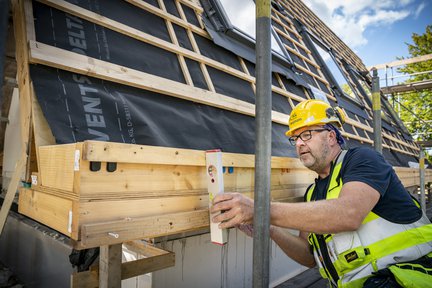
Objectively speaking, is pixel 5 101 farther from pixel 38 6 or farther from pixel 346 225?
pixel 346 225

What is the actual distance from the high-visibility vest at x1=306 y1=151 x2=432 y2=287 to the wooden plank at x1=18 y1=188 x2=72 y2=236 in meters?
1.52

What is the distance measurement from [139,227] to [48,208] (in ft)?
1.92

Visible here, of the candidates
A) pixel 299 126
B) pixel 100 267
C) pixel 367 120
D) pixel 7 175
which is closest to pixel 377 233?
pixel 299 126

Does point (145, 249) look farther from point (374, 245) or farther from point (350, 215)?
point (374, 245)

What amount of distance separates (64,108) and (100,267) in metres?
1.02

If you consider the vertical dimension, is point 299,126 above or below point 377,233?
above

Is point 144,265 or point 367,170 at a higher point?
point 367,170

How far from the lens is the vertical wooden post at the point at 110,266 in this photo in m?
1.44

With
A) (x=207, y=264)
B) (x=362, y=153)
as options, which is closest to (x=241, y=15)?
(x=362, y=153)

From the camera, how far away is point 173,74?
2641 mm

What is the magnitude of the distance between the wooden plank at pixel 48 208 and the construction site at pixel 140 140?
10mm

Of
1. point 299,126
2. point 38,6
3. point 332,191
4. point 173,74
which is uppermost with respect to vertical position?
point 38,6

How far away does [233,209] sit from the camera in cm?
140

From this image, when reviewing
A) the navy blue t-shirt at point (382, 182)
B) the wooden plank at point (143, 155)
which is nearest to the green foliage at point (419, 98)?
the navy blue t-shirt at point (382, 182)
